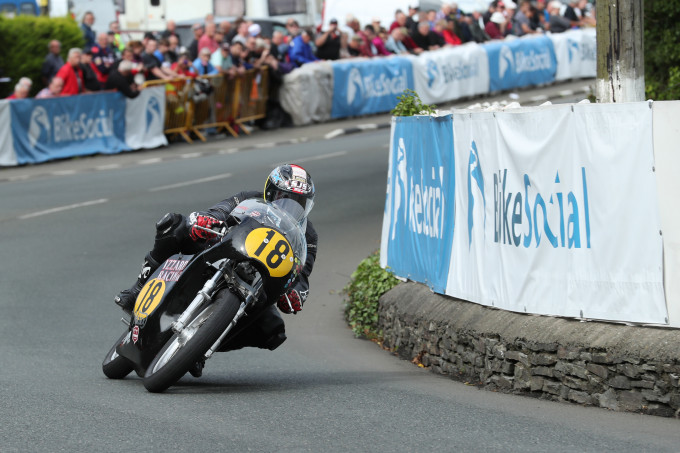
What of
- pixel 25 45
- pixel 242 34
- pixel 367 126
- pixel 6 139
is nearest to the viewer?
pixel 6 139

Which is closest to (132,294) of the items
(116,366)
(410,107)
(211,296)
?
(116,366)

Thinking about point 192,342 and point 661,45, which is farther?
point 661,45

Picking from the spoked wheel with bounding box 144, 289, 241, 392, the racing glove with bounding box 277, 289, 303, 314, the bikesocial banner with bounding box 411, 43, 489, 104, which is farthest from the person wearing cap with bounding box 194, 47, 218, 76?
the spoked wheel with bounding box 144, 289, 241, 392

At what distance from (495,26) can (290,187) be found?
28.5 meters

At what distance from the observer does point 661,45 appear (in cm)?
1331

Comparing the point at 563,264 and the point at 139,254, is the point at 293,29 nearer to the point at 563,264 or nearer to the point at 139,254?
the point at 139,254

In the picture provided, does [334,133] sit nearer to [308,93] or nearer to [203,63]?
[308,93]

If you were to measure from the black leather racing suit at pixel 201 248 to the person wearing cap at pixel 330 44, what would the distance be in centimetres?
2134

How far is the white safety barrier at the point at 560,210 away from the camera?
725 centimetres

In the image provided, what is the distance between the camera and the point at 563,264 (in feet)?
25.8

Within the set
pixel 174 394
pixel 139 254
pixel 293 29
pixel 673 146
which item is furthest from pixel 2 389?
pixel 293 29

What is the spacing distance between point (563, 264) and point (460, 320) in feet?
4.01

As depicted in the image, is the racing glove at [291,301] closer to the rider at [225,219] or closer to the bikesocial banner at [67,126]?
the rider at [225,219]

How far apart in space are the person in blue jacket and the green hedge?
18.2ft
